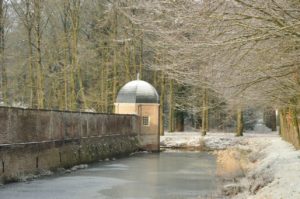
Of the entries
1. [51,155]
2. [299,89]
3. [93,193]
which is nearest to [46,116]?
[51,155]

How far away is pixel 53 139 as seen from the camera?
23375 millimetres

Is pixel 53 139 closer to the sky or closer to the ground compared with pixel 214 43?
closer to the ground

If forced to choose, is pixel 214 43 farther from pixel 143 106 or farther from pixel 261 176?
pixel 143 106

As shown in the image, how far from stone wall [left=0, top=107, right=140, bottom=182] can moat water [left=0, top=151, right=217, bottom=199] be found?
99 cm

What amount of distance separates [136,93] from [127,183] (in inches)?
700

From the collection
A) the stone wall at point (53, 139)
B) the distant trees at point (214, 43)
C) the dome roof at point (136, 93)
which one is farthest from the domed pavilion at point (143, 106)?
the distant trees at point (214, 43)

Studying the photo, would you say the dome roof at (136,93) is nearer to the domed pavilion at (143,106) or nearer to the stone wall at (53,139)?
the domed pavilion at (143,106)

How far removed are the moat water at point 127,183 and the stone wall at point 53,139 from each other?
0.99 m

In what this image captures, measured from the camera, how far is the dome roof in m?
36.1

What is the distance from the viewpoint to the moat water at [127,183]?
51.0ft

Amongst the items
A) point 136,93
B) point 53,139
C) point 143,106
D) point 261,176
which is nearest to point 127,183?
point 261,176

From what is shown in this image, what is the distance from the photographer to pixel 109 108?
42094 millimetres

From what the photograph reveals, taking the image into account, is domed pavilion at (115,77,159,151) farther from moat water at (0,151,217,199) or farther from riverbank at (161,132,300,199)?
moat water at (0,151,217,199)

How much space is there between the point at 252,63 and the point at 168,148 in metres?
26.7
